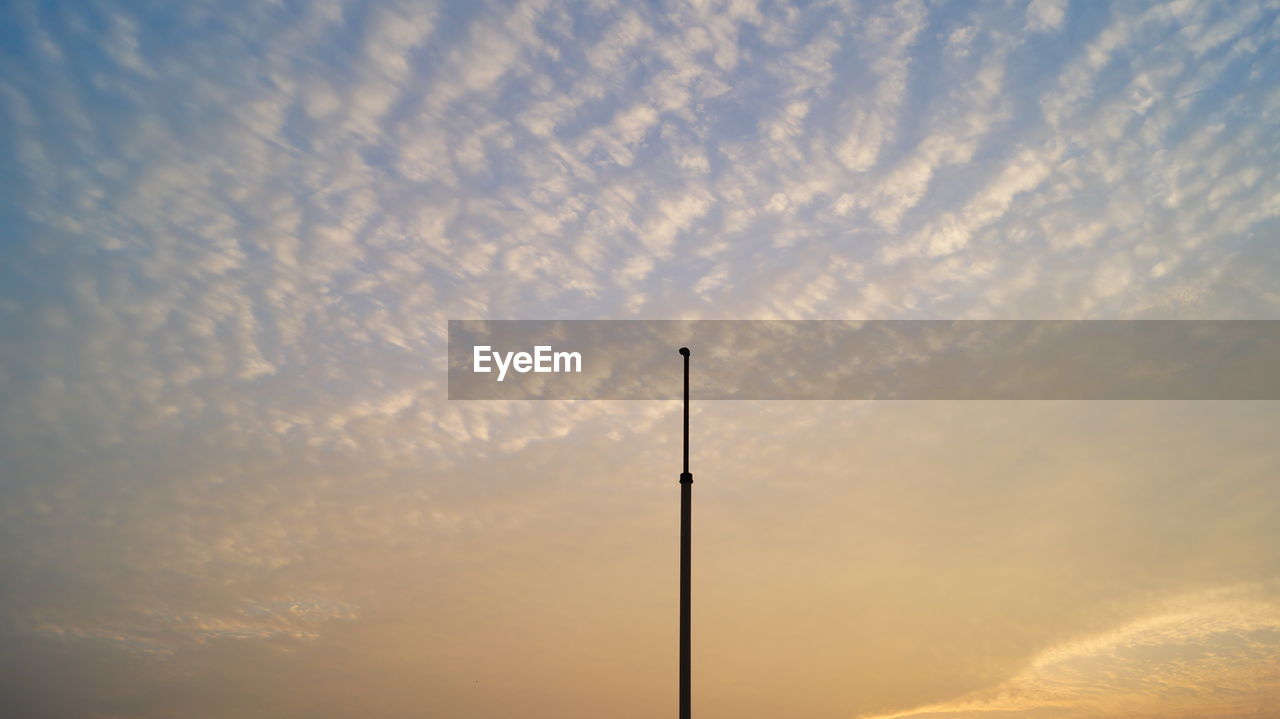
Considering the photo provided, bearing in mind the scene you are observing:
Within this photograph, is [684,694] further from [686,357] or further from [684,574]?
[686,357]

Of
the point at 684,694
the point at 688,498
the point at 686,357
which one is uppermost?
the point at 686,357

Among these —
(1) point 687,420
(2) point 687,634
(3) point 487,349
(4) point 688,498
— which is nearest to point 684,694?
(2) point 687,634

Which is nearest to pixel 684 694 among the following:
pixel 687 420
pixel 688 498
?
pixel 688 498

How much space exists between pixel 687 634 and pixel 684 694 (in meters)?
1.45

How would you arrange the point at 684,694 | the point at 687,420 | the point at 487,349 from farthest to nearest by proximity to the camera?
1. the point at 487,349
2. the point at 687,420
3. the point at 684,694

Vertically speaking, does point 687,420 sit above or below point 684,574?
above

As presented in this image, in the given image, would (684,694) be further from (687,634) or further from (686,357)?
(686,357)

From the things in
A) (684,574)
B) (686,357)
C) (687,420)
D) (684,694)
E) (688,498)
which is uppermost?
(686,357)

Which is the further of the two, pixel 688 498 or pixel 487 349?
pixel 487 349

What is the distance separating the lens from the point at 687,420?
2733 centimetres

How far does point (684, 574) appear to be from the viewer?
24969 mm

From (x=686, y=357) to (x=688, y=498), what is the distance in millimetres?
4524

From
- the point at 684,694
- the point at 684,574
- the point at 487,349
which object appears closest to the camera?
the point at 684,694

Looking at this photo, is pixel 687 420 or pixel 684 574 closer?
pixel 684 574
